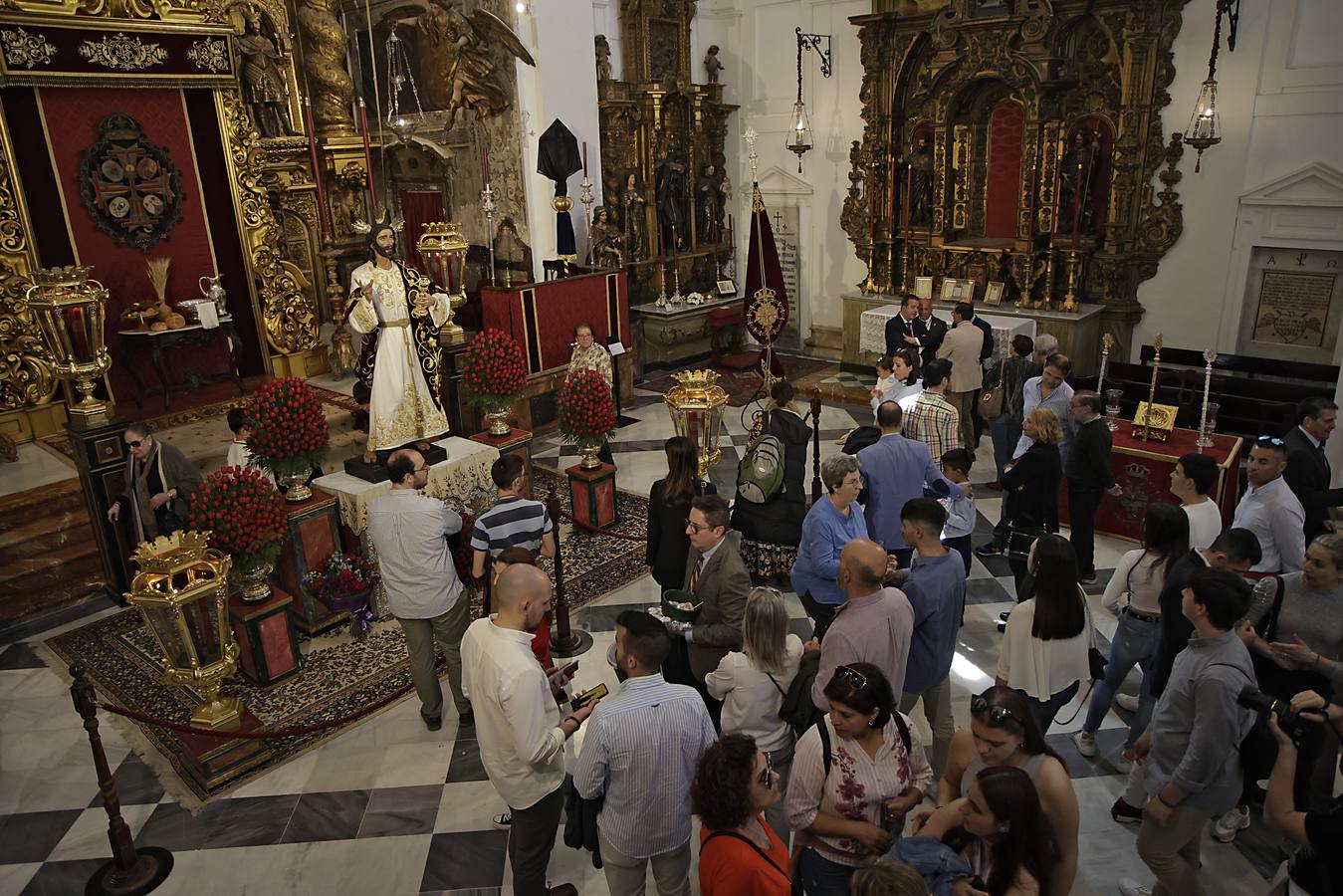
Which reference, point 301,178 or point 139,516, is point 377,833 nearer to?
point 139,516

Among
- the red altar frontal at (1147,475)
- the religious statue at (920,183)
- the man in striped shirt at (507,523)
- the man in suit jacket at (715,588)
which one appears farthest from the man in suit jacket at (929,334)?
the man in suit jacket at (715,588)

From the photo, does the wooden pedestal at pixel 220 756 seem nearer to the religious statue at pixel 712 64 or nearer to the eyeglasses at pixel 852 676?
the eyeglasses at pixel 852 676

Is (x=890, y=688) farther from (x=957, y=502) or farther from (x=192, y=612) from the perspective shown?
(x=192, y=612)

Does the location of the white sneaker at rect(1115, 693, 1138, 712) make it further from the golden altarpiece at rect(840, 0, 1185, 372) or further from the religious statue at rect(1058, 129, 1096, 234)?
the religious statue at rect(1058, 129, 1096, 234)

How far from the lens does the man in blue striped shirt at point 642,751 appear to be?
9.99 ft

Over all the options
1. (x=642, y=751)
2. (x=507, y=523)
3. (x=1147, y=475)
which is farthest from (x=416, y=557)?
(x=1147, y=475)

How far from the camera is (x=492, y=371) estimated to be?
25.0 ft

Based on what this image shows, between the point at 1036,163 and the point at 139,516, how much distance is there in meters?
10.8

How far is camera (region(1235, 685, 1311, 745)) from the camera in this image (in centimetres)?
300

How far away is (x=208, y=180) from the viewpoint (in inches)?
434

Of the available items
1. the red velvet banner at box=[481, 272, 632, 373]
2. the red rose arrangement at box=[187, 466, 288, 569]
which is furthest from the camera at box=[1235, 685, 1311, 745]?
the red velvet banner at box=[481, 272, 632, 373]

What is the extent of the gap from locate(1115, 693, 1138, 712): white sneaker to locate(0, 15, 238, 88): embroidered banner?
1131 centimetres

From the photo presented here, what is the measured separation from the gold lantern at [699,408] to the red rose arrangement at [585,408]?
561 mm

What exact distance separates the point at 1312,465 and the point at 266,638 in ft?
21.7
